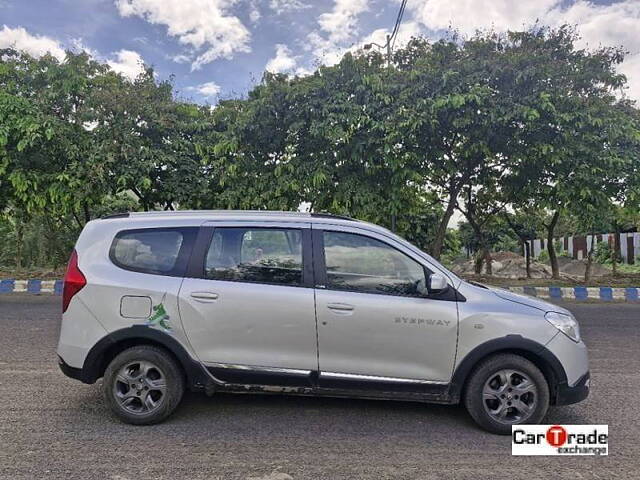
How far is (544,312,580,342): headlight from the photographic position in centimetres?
351

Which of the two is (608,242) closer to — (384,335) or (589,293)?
(589,293)

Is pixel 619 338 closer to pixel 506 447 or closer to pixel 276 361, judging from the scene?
pixel 506 447

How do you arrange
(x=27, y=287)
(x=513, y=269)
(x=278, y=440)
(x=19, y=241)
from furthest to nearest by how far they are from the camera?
(x=513, y=269), (x=19, y=241), (x=27, y=287), (x=278, y=440)

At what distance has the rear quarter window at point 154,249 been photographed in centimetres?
367

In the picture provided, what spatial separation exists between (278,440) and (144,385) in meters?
1.20

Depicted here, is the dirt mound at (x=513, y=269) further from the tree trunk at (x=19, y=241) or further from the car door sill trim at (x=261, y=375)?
the tree trunk at (x=19, y=241)

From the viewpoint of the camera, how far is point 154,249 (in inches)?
147

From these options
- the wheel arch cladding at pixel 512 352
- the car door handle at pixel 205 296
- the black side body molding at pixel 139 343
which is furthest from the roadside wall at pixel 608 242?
the black side body molding at pixel 139 343

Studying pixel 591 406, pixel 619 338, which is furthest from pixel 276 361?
pixel 619 338

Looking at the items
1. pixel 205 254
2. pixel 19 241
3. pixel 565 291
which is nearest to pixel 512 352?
pixel 205 254

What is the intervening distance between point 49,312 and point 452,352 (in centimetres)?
818

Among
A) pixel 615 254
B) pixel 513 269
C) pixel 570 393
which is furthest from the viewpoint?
pixel 513 269

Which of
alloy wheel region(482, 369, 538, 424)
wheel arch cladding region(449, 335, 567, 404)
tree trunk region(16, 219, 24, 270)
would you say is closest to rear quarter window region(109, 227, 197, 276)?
wheel arch cladding region(449, 335, 567, 404)

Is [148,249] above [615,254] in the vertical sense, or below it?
above
